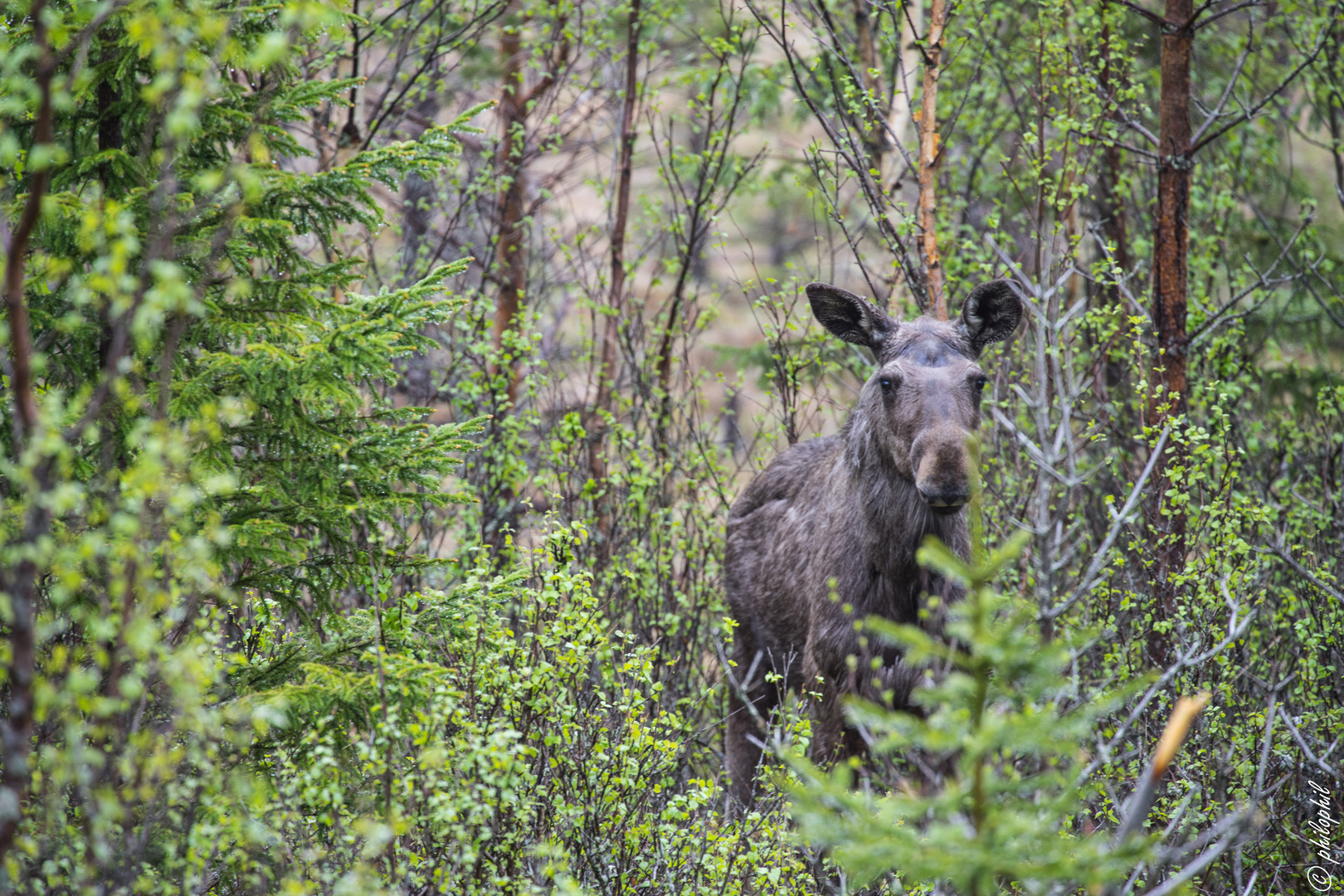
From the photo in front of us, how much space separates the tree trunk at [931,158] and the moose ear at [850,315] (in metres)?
0.77

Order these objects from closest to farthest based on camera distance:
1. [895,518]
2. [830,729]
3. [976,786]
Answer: [976,786]
[895,518]
[830,729]

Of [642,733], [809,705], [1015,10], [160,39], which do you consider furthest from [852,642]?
[1015,10]

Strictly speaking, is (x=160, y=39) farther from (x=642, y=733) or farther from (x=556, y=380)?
(x=556, y=380)

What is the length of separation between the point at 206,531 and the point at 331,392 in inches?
31.0

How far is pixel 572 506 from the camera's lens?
8.52m

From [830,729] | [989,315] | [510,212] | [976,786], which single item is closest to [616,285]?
[510,212]

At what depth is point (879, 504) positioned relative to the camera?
5.96 m

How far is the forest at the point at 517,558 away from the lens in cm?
299

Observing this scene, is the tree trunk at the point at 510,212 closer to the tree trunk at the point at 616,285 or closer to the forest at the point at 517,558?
the forest at the point at 517,558

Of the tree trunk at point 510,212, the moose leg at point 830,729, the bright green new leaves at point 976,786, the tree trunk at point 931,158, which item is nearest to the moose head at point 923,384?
the tree trunk at point 931,158

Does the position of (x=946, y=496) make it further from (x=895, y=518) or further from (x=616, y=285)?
(x=616, y=285)

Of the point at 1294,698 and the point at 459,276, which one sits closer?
the point at 1294,698

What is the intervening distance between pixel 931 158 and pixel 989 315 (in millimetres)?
1402

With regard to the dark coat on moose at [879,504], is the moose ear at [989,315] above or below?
above
